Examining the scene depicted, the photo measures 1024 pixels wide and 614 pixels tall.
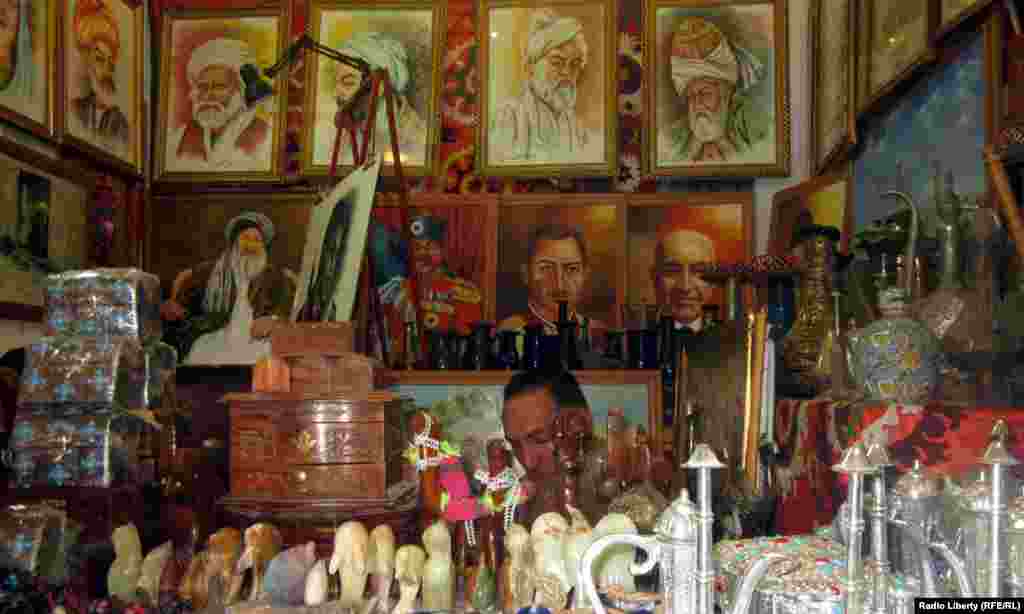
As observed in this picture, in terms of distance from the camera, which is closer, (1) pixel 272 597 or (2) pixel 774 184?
(1) pixel 272 597

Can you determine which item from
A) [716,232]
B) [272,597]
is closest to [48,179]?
[272,597]

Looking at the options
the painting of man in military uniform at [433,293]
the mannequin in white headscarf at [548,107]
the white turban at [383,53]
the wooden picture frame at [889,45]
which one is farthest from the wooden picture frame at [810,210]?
the white turban at [383,53]

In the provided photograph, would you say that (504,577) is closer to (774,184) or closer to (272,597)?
(272,597)

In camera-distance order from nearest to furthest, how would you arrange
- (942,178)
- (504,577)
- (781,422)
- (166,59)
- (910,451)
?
1. (910,451)
2. (504,577)
3. (781,422)
4. (942,178)
5. (166,59)

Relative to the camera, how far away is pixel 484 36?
408 cm

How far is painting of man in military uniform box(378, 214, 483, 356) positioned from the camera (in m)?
3.92

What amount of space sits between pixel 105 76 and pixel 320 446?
2.19 metres

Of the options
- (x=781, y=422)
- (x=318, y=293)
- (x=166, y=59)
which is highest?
(x=166, y=59)

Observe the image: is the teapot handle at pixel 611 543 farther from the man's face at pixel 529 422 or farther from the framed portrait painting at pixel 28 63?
the framed portrait painting at pixel 28 63

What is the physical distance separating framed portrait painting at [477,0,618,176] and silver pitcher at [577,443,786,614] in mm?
2760

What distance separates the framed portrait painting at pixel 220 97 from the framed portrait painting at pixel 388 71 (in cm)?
19

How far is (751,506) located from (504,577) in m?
0.58

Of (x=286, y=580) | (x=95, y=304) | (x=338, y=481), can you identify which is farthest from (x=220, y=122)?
(x=286, y=580)

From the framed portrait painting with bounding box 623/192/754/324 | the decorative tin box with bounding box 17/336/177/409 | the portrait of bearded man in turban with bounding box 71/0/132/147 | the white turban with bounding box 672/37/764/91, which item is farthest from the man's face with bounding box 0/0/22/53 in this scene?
the white turban with bounding box 672/37/764/91
